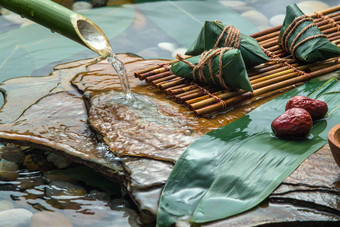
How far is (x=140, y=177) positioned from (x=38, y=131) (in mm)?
664

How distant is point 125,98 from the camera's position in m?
2.39

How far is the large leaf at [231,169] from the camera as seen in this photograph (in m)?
1.66

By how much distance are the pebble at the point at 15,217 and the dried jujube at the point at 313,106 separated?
4.19ft

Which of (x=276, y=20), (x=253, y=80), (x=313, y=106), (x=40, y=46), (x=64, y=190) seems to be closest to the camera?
(x=313, y=106)

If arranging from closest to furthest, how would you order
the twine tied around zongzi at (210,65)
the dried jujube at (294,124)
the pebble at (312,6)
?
the dried jujube at (294,124), the twine tied around zongzi at (210,65), the pebble at (312,6)

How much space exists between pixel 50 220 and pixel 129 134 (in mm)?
515

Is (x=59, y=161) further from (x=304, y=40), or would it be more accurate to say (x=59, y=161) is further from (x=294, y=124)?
(x=304, y=40)

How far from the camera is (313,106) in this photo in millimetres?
2023

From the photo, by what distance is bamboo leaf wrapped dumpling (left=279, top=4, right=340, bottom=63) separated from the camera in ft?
8.28

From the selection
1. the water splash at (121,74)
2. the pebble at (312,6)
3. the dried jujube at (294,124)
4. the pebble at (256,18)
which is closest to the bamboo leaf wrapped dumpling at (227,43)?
the water splash at (121,74)

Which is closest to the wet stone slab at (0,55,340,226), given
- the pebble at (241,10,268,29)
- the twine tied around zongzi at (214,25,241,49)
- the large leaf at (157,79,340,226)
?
the large leaf at (157,79,340,226)

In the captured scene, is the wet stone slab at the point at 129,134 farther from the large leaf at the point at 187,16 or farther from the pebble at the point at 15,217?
the large leaf at the point at 187,16

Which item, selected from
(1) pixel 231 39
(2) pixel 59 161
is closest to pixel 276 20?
(1) pixel 231 39

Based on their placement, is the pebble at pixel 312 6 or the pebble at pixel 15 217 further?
the pebble at pixel 312 6
